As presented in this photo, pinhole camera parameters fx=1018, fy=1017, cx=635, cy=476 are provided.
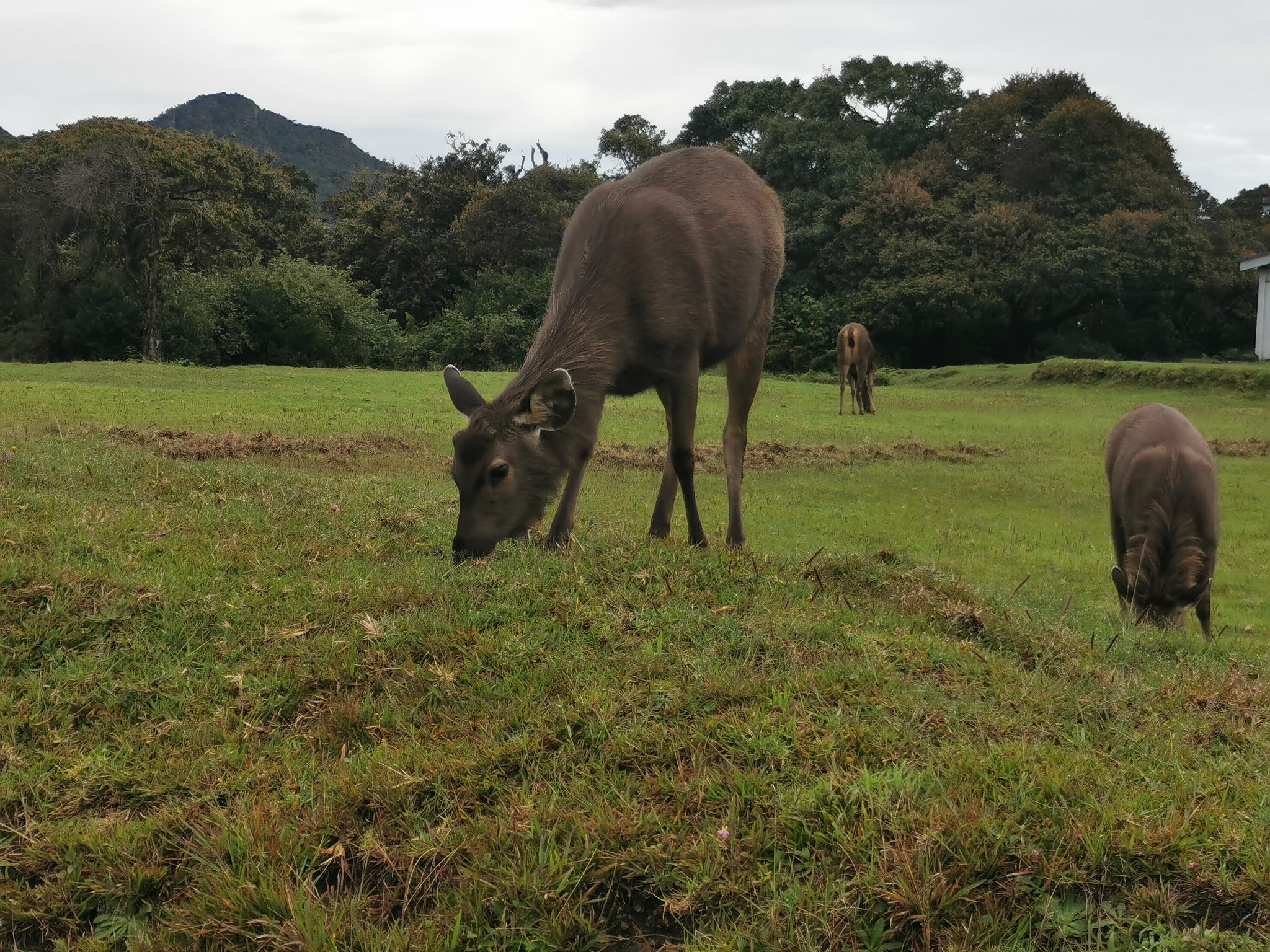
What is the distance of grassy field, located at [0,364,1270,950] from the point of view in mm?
2688

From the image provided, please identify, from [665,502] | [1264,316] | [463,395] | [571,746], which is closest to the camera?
[571,746]

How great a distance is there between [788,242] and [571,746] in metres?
39.1

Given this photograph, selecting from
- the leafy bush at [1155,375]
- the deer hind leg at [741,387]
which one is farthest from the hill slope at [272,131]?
the deer hind leg at [741,387]

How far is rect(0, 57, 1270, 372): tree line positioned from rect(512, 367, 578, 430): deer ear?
27.2m

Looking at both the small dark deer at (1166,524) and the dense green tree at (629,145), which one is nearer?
the small dark deer at (1166,524)

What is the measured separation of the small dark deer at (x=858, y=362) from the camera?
21500 millimetres

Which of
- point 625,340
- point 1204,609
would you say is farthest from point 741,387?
point 1204,609

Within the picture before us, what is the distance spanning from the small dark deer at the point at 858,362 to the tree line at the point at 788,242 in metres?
13.3

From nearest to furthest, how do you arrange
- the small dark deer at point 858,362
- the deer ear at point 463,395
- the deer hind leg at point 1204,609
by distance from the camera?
the deer ear at point 463,395 < the deer hind leg at point 1204,609 < the small dark deer at point 858,362

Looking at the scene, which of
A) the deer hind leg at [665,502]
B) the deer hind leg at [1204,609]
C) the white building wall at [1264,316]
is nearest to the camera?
the deer hind leg at [665,502]

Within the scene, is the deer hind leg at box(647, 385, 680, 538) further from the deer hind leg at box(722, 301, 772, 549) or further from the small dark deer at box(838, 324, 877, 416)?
the small dark deer at box(838, 324, 877, 416)

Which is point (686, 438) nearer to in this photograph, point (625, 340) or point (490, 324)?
point (625, 340)

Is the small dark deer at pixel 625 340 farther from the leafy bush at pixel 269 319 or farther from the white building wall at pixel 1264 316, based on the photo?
the white building wall at pixel 1264 316

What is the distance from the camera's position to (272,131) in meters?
90.8
